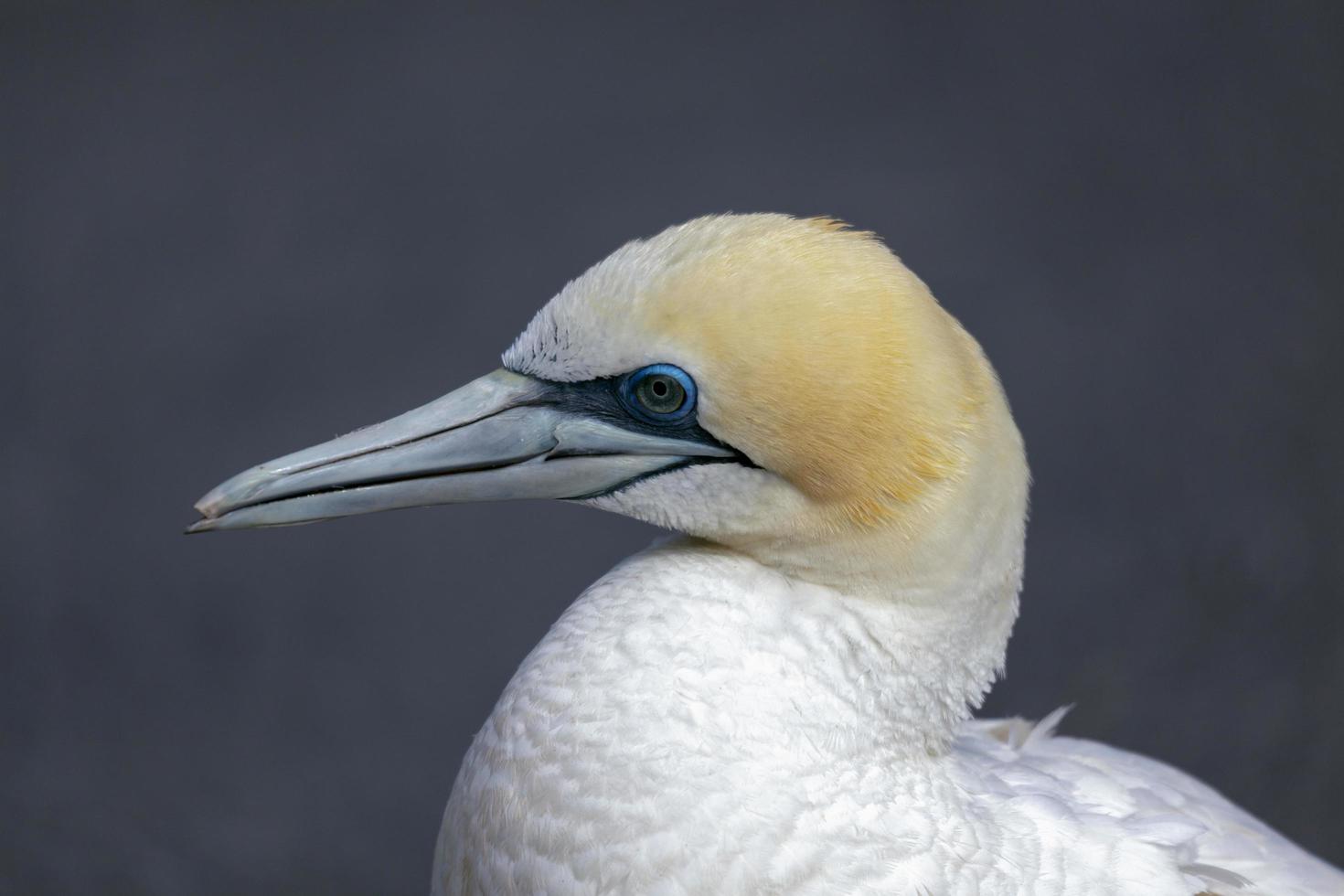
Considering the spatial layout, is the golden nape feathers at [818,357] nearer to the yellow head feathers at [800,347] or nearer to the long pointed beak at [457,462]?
the yellow head feathers at [800,347]

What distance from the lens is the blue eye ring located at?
2.35m

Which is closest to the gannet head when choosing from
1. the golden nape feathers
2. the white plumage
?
the golden nape feathers

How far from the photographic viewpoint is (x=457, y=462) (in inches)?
98.7

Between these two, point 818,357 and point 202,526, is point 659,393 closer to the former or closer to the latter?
point 818,357

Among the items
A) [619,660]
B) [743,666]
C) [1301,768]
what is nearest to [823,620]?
[743,666]

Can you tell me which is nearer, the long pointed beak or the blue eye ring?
the blue eye ring

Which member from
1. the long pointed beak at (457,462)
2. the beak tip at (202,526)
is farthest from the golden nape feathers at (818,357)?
the beak tip at (202,526)

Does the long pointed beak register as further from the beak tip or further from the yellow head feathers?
the yellow head feathers

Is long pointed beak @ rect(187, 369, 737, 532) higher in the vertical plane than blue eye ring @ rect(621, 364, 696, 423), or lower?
lower

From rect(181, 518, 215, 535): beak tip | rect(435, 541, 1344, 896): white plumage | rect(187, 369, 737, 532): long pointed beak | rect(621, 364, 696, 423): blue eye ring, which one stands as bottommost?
rect(435, 541, 1344, 896): white plumage

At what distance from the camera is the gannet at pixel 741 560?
2.31m

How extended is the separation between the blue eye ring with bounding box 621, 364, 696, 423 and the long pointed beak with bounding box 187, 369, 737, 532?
0.17 ft

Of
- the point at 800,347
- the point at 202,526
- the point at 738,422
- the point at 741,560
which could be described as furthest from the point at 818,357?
the point at 202,526

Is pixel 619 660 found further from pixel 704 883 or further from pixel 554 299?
pixel 554 299
